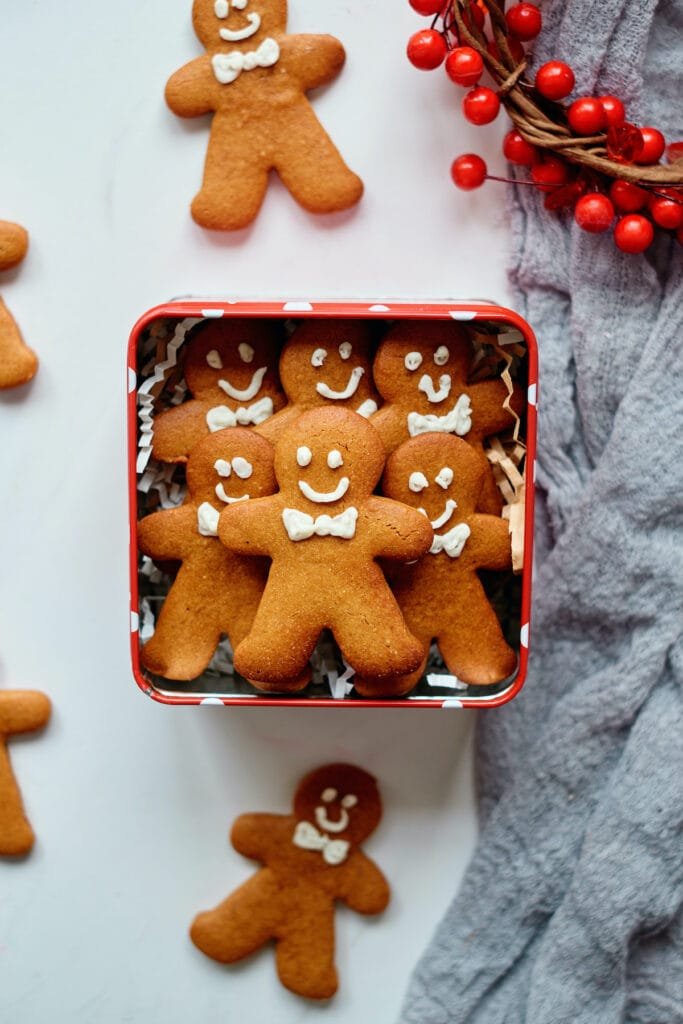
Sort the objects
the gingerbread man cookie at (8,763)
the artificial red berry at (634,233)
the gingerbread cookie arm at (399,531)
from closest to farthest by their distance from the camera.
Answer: the gingerbread cookie arm at (399,531)
the artificial red berry at (634,233)
the gingerbread man cookie at (8,763)

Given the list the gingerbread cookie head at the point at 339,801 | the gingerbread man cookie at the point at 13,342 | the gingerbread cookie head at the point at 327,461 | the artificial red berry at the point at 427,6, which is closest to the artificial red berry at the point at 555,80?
the artificial red berry at the point at 427,6

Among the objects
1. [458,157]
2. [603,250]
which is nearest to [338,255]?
[458,157]

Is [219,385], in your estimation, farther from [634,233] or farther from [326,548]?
[634,233]

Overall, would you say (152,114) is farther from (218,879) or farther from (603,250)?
(218,879)

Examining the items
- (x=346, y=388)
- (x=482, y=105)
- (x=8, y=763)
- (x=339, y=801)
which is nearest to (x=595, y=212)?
(x=482, y=105)

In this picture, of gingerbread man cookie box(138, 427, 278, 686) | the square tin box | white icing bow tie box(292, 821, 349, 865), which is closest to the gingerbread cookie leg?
the square tin box

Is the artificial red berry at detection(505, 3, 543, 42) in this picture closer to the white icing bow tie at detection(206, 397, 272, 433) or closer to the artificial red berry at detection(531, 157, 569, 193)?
the artificial red berry at detection(531, 157, 569, 193)

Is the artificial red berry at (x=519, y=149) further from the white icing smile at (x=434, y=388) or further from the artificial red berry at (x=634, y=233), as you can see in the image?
the white icing smile at (x=434, y=388)

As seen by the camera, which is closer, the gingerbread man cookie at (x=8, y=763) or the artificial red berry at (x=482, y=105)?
the artificial red berry at (x=482, y=105)
